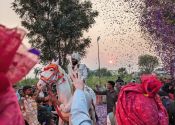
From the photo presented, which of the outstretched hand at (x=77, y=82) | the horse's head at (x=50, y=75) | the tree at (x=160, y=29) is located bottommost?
the outstretched hand at (x=77, y=82)

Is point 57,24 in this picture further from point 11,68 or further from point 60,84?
point 11,68

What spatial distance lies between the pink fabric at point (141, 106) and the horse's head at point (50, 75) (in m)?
5.87

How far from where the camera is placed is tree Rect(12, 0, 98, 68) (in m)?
33.6

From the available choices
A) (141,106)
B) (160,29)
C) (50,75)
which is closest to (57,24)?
(160,29)

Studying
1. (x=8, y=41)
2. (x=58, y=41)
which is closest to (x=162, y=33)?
(x=58, y=41)

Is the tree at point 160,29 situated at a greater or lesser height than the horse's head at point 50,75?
greater

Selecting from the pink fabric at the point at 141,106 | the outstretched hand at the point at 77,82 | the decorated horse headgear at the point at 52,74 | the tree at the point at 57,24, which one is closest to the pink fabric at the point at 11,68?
the outstretched hand at the point at 77,82

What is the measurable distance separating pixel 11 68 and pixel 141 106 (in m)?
1.69

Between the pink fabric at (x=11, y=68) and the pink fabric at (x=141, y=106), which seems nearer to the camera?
the pink fabric at (x=11, y=68)

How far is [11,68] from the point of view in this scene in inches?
76.2

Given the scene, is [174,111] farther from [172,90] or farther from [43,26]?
[43,26]

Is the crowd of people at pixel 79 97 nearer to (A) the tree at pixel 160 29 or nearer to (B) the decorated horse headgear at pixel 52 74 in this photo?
(B) the decorated horse headgear at pixel 52 74

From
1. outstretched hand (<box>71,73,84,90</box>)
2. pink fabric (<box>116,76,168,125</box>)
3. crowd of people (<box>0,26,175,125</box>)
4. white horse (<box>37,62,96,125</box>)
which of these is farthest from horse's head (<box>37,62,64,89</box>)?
outstretched hand (<box>71,73,84,90</box>)

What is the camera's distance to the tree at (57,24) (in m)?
33.6
